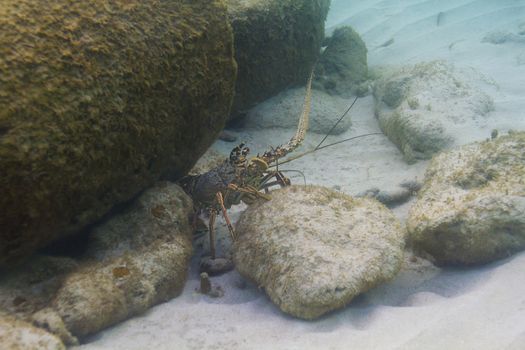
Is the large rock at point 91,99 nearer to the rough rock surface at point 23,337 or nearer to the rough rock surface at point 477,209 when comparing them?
the rough rock surface at point 23,337

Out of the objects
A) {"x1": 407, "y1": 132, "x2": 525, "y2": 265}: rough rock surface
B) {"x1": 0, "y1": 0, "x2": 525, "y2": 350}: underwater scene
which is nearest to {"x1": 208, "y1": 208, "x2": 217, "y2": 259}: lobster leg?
{"x1": 0, "y1": 0, "x2": 525, "y2": 350}: underwater scene

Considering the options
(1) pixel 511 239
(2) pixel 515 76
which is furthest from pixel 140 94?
(2) pixel 515 76

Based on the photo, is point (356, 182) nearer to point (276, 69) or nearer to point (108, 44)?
point (276, 69)

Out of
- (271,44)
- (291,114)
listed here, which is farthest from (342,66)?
(271,44)

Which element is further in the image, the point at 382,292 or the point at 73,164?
the point at 382,292

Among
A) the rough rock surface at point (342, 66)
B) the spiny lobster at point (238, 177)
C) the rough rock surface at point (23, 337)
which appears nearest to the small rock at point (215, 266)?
the spiny lobster at point (238, 177)

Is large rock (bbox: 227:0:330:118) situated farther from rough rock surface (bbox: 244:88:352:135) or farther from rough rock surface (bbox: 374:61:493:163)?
rough rock surface (bbox: 374:61:493:163)
